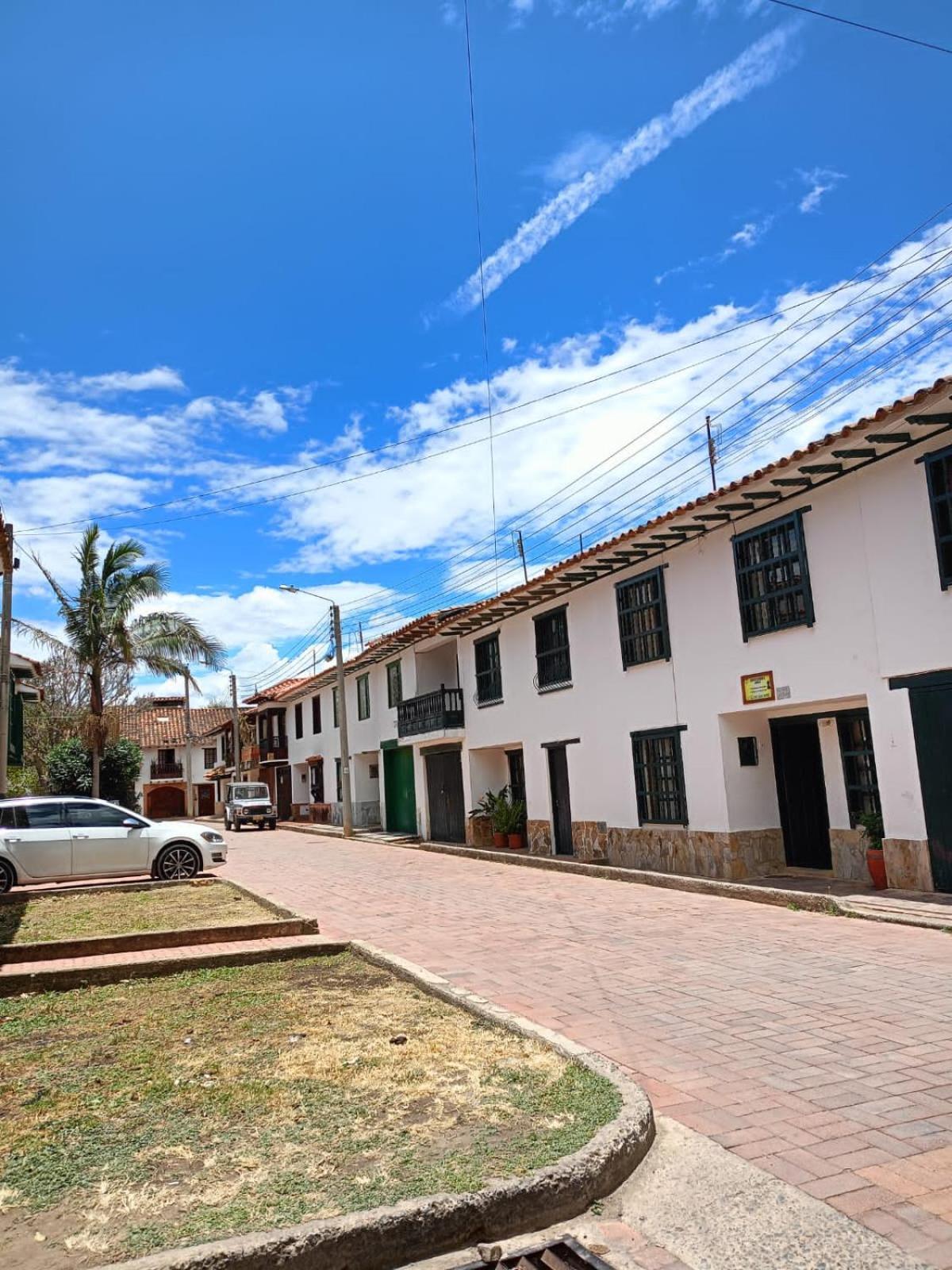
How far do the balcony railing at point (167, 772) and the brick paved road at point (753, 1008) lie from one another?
159 feet

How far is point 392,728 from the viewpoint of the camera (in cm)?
2872

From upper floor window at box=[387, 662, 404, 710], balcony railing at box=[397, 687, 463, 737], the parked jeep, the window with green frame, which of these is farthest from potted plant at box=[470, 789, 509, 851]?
the parked jeep

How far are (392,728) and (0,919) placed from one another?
1803cm

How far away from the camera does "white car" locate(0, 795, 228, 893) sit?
548 inches

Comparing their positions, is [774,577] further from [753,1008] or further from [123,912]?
[123,912]

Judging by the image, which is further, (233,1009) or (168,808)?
(168,808)

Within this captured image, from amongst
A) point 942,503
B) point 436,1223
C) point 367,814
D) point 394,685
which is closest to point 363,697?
point 394,685

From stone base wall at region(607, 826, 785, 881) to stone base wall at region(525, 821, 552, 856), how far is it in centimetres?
374

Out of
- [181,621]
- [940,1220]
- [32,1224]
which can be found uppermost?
[181,621]

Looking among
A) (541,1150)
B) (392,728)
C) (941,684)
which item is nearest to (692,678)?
(941,684)

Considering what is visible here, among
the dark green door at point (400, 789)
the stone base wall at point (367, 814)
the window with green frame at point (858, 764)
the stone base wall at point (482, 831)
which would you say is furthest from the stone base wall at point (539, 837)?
the stone base wall at point (367, 814)

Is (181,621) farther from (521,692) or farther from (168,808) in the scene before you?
(168,808)

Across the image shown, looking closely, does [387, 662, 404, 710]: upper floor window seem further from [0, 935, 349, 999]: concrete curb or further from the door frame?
[0, 935, 349, 999]: concrete curb

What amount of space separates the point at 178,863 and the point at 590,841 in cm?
724
